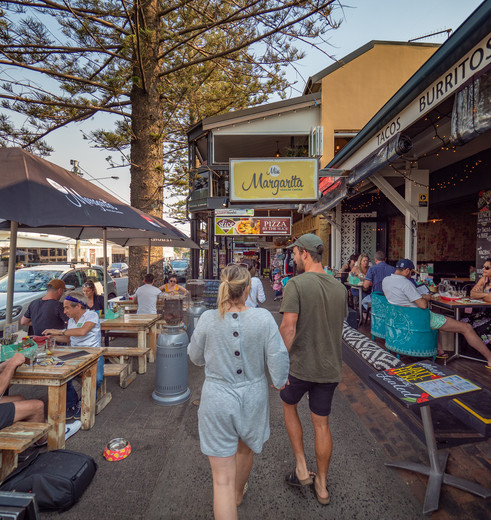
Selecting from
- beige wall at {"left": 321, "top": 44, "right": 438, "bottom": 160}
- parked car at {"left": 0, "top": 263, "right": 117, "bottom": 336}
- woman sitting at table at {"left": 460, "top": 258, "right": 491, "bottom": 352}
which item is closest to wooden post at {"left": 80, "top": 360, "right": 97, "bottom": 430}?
parked car at {"left": 0, "top": 263, "right": 117, "bottom": 336}

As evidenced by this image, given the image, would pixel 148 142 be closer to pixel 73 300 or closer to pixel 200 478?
pixel 73 300

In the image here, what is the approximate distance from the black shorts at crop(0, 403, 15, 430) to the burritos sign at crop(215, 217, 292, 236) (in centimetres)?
797

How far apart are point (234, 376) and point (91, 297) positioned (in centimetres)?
528

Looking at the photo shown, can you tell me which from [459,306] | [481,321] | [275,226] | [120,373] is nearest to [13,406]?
[120,373]

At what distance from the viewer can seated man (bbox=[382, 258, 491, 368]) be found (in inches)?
A: 176

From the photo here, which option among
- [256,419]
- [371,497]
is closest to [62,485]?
[256,419]

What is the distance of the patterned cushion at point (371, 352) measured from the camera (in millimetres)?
4586

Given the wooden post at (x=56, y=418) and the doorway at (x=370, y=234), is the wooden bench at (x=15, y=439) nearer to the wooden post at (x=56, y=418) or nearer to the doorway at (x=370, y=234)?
the wooden post at (x=56, y=418)

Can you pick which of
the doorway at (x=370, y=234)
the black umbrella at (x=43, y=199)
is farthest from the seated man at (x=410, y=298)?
the doorway at (x=370, y=234)

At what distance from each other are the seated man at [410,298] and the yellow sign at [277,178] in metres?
3.13

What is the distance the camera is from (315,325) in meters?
2.53

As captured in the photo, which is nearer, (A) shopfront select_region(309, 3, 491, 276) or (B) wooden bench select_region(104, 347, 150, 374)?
(A) shopfront select_region(309, 3, 491, 276)

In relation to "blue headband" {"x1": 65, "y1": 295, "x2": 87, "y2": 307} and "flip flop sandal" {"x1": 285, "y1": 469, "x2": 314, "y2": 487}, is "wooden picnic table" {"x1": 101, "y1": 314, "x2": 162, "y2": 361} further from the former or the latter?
"flip flop sandal" {"x1": 285, "y1": 469, "x2": 314, "y2": 487}

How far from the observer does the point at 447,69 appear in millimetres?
3744
